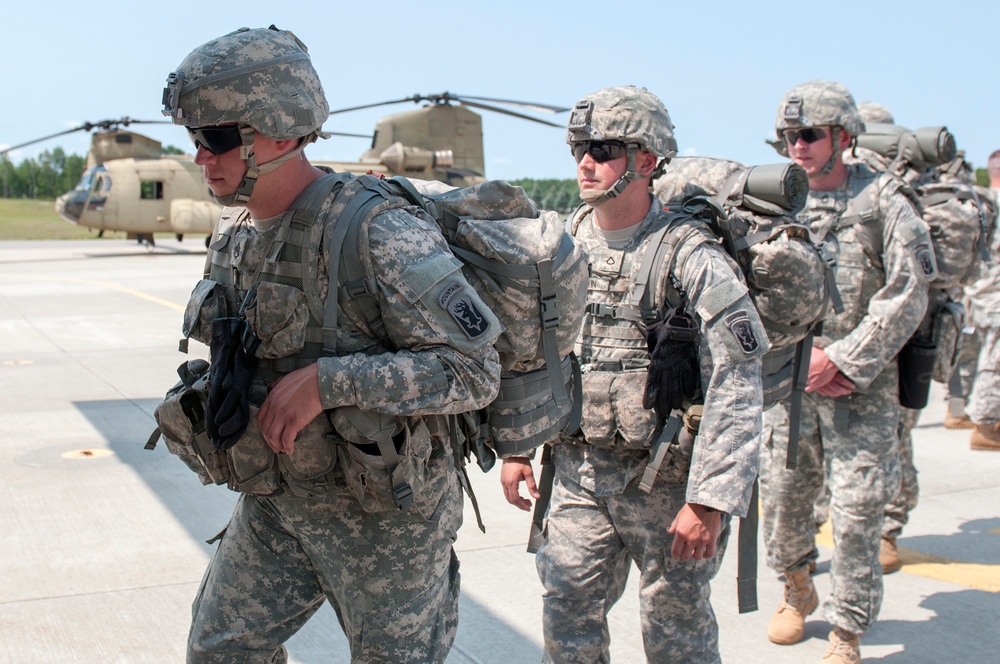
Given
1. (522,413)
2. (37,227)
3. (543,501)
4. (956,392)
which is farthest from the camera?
(37,227)

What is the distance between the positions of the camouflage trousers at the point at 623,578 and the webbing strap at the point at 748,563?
22 centimetres

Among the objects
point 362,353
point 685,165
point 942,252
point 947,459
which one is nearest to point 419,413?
point 362,353

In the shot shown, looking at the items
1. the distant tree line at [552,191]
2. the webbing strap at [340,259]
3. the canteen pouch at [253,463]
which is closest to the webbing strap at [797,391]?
the webbing strap at [340,259]

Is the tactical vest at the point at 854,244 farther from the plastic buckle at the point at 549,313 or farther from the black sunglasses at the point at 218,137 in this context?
the black sunglasses at the point at 218,137

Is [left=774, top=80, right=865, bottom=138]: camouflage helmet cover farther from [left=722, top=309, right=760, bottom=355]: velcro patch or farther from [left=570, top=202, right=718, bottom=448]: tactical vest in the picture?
[left=722, top=309, right=760, bottom=355]: velcro patch

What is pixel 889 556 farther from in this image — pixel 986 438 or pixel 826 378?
pixel 986 438

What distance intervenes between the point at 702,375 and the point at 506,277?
0.87 metres

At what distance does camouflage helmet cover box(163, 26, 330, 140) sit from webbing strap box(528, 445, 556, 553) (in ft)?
5.36

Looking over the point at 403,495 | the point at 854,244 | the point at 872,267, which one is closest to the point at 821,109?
the point at 854,244

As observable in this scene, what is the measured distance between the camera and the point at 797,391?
409cm

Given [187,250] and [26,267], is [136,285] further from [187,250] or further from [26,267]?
[187,250]

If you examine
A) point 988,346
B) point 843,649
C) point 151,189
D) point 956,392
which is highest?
point 956,392

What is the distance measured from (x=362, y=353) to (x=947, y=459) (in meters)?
6.44

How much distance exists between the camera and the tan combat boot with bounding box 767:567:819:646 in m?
4.50
